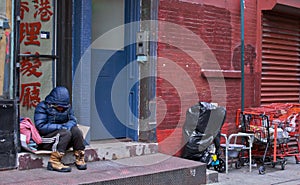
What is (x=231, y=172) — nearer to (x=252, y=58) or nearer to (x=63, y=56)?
(x=252, y=58)

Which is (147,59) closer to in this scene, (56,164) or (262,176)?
(56,164)

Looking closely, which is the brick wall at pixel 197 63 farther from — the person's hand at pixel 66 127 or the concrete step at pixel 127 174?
the person's hand at pixel 66 127

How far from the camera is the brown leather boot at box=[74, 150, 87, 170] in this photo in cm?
651

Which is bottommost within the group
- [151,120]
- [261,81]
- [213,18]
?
[151,120]

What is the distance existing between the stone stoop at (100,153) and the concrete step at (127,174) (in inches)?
3.4

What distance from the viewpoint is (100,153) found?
281 inches

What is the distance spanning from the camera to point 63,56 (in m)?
7.30

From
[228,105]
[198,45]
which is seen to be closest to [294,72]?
[228,105]

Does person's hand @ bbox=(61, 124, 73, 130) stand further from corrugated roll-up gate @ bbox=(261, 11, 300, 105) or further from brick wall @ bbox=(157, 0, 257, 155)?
corrugated roll-up gate @ bbox=(261, 11, 300, 105)

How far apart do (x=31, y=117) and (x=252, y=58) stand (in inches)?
194

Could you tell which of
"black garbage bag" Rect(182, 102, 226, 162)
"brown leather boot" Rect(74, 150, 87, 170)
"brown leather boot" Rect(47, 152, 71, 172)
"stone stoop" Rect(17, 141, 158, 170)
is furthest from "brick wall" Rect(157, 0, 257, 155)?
"brown leather boot" Rect(47, 152, 71, 172)

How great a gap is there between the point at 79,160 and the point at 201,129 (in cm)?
247

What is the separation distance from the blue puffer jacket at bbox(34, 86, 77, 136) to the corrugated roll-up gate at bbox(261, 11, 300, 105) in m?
5.06

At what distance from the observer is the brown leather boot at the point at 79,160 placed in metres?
6.51
